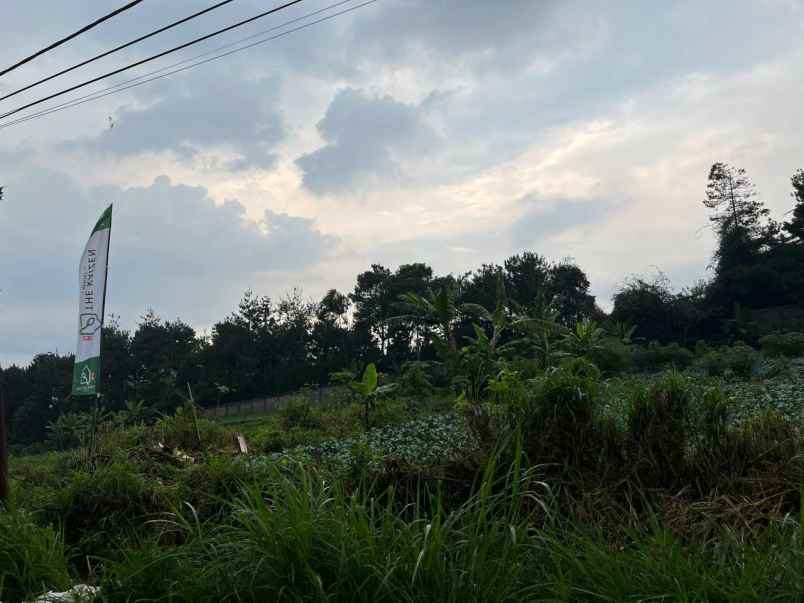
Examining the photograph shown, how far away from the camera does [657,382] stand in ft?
21.7

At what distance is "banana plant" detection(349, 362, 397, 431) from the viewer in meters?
13.1

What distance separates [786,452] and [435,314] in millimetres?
11204

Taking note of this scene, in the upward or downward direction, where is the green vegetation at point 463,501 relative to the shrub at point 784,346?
downward

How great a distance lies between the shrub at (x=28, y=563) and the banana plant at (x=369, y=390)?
7787 millimetres

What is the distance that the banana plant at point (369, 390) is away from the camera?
13113mm

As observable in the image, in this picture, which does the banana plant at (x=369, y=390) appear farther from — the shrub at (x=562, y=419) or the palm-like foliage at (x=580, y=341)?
the shrub at (x=562, y=419)

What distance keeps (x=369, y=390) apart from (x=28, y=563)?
8.41 m

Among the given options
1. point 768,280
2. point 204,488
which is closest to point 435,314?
point 204,488

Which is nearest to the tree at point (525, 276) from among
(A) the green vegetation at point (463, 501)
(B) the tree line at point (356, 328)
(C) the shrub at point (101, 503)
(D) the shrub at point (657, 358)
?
(B) the tree line at point (356, 328)

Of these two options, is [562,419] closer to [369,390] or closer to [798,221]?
[369,390]

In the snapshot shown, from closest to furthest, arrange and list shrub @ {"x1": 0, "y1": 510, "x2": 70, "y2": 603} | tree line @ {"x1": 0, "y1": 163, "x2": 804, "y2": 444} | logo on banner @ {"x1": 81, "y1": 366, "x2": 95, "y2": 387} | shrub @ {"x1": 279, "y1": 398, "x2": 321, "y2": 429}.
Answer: shrub @ {"x1": 0, "y1": 510, "x2": 70, "y2": 603} < logo on banner @ {"x1": 81, "y1": 366, "x2": 95, "y2": 387} < shrub @ {"x1": 279, "y1": 398, "x2": 321, "y2": 429} < tree line @ {"x1": 0, "y1": 163, "x2": 804, "y2": 444}

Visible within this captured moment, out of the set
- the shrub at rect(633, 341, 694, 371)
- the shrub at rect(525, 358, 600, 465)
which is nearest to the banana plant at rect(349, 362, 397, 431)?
the shrub at rect(525, 358, 600, 465)

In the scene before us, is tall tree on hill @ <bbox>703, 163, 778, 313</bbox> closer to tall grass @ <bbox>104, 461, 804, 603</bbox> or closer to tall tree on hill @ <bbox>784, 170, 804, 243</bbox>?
tall tree on hill @ <bbox>784, 170, 804, 243</bbox>

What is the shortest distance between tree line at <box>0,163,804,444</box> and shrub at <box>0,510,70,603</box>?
31114mm
